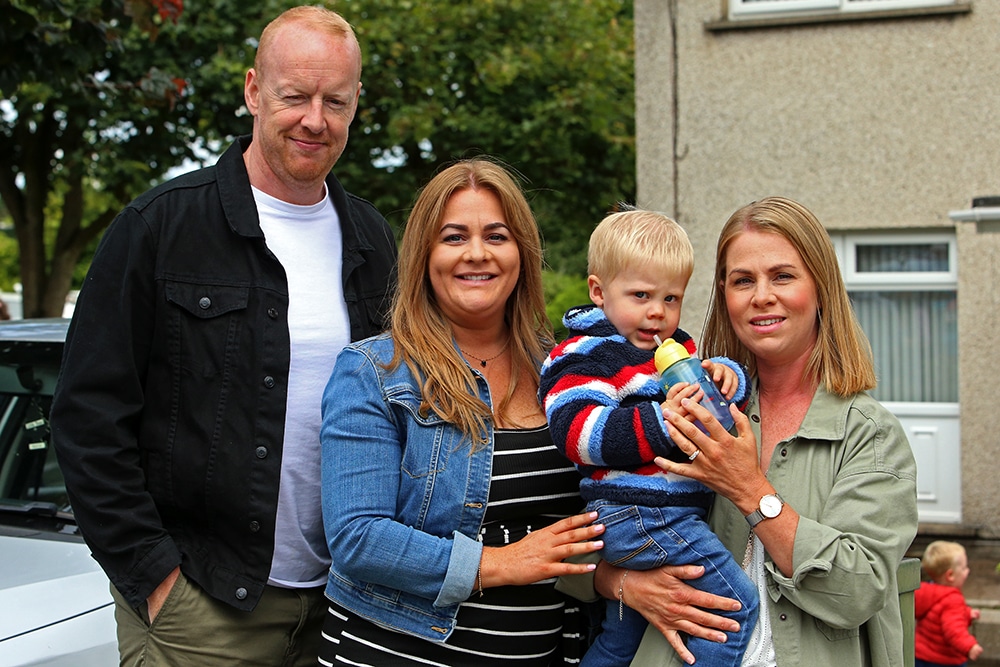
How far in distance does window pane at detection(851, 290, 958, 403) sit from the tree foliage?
4.38m

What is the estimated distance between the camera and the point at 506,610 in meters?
2.43

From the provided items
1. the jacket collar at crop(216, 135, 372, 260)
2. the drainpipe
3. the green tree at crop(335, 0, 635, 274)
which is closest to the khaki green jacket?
the jacket collar at crop(216, 135, 372, 260)

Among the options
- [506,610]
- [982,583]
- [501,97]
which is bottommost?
[982,583]

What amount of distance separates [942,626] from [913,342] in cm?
314

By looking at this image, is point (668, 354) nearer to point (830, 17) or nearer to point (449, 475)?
point (449, 475)

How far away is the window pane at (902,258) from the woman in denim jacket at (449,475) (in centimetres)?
624

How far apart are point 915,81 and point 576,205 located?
5.97 meters

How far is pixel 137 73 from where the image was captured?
1102cm

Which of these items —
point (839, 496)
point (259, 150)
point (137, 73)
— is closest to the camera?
point (839, 496)

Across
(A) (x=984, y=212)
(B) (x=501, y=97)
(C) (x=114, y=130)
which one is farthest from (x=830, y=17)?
(C) (x=114, y=130)

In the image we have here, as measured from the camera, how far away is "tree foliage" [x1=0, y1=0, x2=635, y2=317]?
11.6 metres

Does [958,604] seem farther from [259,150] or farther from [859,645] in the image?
[259,150]

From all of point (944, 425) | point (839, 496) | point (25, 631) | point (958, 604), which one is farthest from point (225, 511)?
point (944, 425)

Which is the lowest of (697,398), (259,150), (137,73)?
(697,398)
